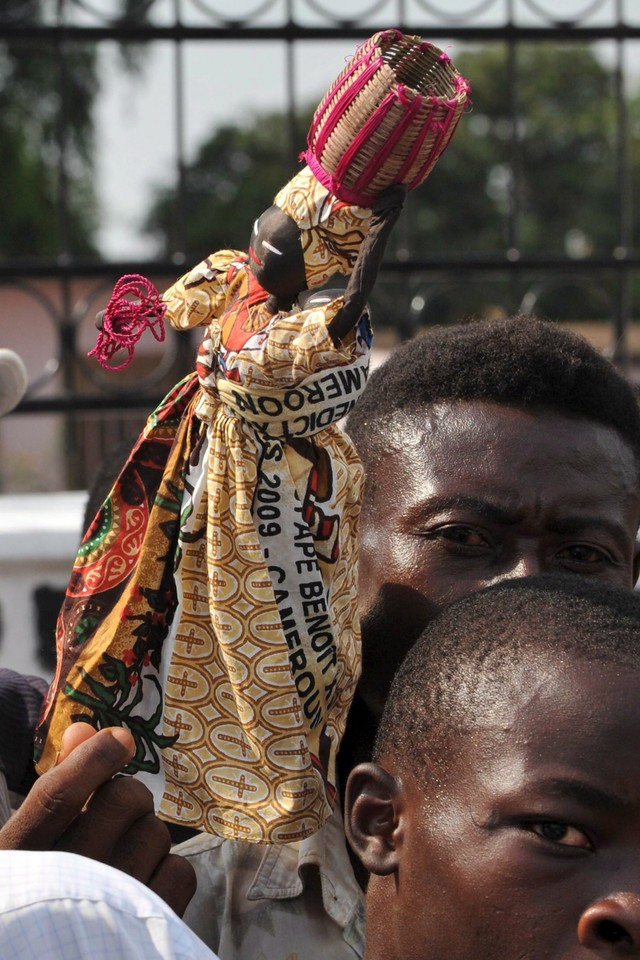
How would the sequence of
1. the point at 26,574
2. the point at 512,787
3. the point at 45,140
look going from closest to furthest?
1. the point at 512,787
2. the point at 26,574
3. the point at 45,140

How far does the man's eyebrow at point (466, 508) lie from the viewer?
1765 mm

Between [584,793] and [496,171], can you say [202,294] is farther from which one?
[496,171]

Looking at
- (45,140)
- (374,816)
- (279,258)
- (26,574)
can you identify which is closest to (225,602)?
(374,816)

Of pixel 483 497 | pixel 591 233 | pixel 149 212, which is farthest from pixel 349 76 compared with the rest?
pixel 591 233

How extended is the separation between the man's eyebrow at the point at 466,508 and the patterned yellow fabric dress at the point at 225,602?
0.62ft

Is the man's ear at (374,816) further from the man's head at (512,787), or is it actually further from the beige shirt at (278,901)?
the beige shirt at (278,901)

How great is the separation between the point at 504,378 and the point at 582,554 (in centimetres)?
29

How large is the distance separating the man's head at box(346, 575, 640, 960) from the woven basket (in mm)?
524

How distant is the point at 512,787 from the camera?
53.4 inches

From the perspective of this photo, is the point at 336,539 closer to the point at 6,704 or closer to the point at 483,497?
the point at 483,497

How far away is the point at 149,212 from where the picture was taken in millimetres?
Answer: 20750

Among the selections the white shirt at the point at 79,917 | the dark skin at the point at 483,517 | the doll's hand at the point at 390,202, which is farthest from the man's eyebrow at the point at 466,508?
the white shirt at the point at 79,917

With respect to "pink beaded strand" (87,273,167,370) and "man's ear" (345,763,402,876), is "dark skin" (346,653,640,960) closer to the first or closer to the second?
"man's ear" (345,763,402,876)

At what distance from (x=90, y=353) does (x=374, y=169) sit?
0.49 m
